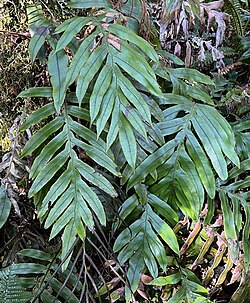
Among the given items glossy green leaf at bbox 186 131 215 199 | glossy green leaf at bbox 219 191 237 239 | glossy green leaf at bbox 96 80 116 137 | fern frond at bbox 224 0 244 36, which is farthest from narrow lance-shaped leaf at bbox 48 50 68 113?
fern frond at bbox 224 0 244 36

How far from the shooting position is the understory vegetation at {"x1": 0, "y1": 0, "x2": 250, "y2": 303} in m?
0.99

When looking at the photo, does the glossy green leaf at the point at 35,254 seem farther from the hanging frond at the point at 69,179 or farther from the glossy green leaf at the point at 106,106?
the glossy green leaf at the point at 106,106

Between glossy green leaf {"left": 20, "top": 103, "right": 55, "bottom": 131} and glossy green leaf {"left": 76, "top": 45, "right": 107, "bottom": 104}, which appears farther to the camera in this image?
glossy green leaf {"left": 20, "top": 103, "right": 55, "bottom": 131}

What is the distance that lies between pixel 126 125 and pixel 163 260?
1.43 ft

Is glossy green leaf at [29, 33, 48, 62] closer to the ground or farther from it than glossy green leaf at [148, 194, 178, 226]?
farther from it

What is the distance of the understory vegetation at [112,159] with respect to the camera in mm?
989

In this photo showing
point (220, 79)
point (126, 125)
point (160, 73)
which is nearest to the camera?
point (126, 125)

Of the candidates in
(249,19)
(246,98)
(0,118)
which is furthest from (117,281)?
(249,19)

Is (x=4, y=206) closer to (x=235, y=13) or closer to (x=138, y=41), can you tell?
(x=138, y=41)

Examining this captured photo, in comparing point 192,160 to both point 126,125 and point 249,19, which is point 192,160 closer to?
point 126,125

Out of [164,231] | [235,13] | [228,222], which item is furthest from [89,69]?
[235,13]

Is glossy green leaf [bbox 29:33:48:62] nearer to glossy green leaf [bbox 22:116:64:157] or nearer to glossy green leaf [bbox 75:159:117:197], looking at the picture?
glossy green leaf [bbox 22:116:64:157]

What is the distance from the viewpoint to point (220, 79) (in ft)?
5.30

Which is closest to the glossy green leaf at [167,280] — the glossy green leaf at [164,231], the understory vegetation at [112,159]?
the understory vegetation at [112,159]
